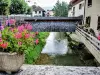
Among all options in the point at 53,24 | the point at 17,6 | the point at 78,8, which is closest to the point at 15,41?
the point at 53,24

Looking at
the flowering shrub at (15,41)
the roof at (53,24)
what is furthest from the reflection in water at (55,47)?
the flowering shrub at (15,41)

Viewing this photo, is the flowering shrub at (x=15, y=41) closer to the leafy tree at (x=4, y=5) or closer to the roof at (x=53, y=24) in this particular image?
the roof at (x=53, y=24)

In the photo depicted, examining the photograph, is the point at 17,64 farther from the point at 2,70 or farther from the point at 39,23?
the point at 39,23

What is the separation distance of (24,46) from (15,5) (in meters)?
42.0

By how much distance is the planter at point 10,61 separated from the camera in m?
4.84

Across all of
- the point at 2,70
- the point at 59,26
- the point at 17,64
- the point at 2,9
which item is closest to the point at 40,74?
the point at 17,64

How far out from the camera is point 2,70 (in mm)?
5133

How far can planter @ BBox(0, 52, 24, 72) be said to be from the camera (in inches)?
191

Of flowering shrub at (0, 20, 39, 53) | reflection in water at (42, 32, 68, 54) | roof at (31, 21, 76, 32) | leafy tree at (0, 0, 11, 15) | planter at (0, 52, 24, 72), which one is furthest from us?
leafy tree at (0, 0, 11, 15)

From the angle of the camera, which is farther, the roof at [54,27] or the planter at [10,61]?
the roof at [54,27]

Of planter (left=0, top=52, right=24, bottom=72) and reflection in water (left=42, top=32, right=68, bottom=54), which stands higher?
planter (left=0, top=52, right=24, bottom=72)

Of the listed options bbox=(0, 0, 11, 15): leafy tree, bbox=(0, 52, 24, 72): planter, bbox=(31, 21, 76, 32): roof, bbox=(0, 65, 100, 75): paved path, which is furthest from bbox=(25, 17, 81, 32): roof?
bbox=(0, 52, 24, 72): planter

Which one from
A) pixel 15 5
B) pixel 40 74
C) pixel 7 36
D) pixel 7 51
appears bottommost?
pixel 40 74

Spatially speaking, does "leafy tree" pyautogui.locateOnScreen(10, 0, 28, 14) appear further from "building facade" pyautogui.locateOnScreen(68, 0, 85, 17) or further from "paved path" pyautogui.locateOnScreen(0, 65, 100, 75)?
"paved path" pyautogui.locateOnScreen(0, 65, 100, 75)
